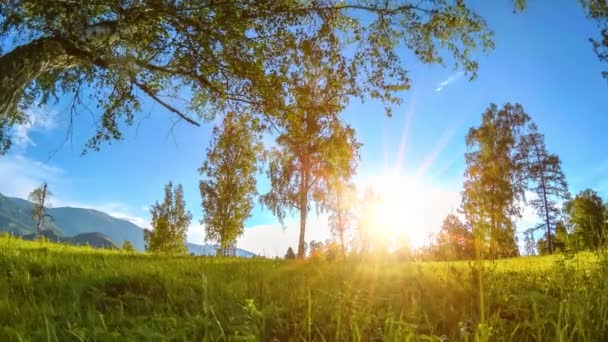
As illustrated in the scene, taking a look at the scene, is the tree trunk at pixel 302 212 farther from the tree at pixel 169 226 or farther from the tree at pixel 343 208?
the tree at pixel 169 226

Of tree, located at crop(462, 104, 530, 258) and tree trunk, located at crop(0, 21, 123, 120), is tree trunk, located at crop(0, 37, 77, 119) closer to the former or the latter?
tree trunk, located at crop(0, 21, 123, 120)

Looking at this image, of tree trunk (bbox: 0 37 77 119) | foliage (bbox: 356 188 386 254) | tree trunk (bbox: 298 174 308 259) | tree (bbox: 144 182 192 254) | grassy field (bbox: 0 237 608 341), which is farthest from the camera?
tree (bbox: 144 182 192 254)

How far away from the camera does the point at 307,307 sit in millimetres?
3875

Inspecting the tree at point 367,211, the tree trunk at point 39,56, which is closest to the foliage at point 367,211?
the tree at point 367,211

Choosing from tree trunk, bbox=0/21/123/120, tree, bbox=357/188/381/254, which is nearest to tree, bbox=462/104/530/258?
tree, bbox=357/188/381/254

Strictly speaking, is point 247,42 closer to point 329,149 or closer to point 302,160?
point 329,149

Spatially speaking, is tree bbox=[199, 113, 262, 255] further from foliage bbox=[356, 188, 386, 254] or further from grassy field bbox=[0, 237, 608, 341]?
grassy field bbox=[0, 237, 608, 341]

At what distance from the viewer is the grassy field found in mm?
3037

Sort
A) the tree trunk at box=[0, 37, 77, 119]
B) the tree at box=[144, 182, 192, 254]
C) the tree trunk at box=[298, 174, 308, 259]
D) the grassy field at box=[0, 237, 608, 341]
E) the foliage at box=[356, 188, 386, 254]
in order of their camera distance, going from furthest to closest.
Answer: the tree at box=[144, 182, 192, 254]
the foliage at box=[356, 188, 386, 254]
the tree trunk at box=[298, 174, 308, 259]
the tree trunk at box=[0, 37, 77, 119]
the grassy field at box=[0, 237, 608, 341]

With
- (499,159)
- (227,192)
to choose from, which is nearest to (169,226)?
(227,192)

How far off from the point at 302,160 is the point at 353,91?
57.4ft

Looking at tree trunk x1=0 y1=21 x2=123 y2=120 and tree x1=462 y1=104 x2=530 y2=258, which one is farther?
tree x1=462 y1=104 x2=530 y2=258

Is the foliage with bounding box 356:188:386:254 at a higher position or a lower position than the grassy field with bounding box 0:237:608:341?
higher

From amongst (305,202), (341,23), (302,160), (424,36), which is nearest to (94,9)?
(341,23)
